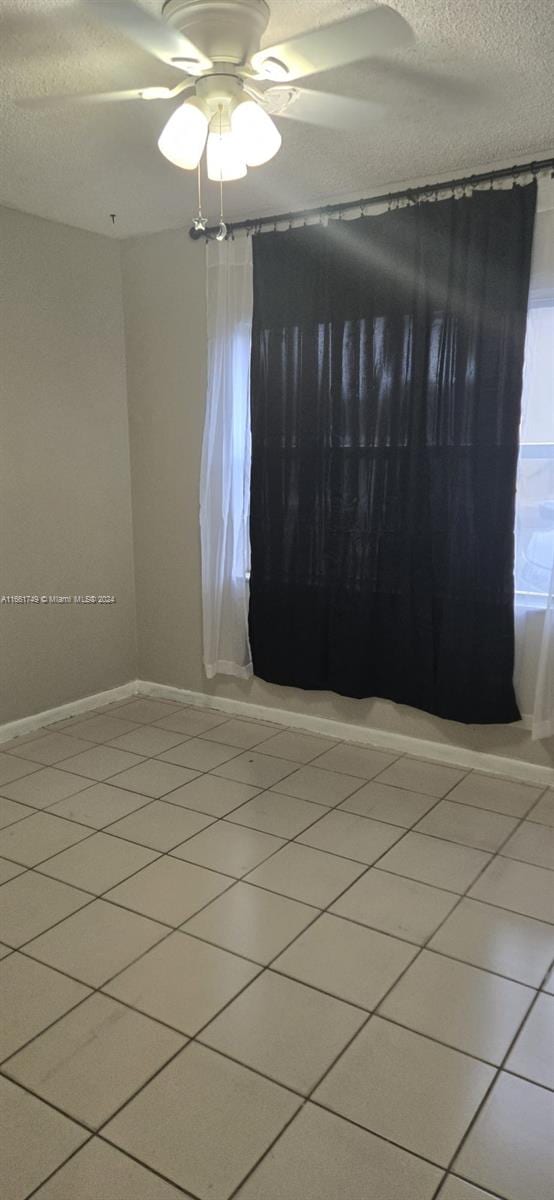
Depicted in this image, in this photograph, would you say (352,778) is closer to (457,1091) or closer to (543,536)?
(543,536)

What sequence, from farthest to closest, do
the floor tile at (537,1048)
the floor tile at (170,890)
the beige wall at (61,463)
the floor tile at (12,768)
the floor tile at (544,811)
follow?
the beige wall at (61,463) < the floor tile at (12,768) < the floor tile at (544,811) < the floor tile at (170,890) < the floor tile at (537,1048)

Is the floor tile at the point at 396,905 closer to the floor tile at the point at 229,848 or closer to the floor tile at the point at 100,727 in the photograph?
the floor tile at the point at 229,848

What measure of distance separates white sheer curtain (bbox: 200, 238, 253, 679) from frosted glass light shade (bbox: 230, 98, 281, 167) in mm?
1651

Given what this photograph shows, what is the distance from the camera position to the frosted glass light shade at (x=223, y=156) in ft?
6.85

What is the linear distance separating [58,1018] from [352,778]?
5.31 feet

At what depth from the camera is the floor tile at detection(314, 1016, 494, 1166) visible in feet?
5.24

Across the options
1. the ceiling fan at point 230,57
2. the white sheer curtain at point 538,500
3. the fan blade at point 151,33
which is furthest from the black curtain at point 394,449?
the fan blade at point 151,33

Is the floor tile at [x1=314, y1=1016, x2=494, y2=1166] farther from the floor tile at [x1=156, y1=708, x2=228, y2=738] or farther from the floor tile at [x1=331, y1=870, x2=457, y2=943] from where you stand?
the floor tile at [x1=156, y1=708, x2=228, y2=738]

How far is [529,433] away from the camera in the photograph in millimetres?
2953

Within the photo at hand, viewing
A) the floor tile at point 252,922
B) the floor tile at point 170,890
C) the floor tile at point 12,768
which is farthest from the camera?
the floor tile at point 12,768

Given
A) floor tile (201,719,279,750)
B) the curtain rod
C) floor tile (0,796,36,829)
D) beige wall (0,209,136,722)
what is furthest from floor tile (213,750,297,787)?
the curtain rod

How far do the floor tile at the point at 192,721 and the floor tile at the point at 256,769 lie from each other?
389mm

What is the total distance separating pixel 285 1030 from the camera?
1876mm

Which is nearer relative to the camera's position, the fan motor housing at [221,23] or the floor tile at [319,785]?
the fan motor housing at [221,23]
